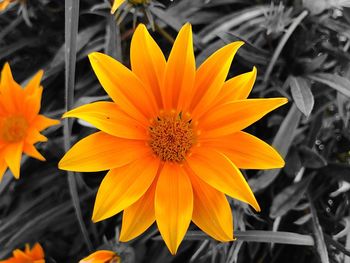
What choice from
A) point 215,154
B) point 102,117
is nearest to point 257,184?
point 215,154

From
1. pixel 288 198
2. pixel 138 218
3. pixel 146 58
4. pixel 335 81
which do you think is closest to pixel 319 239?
pixel 288 198

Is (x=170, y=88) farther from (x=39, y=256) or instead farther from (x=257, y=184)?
(x=39, y=256)

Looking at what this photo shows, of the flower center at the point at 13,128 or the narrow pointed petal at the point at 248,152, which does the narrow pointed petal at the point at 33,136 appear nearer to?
the flower center at the point at 13,128

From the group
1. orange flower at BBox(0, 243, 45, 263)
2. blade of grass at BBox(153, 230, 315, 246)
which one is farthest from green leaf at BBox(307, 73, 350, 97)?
orange flower at BBox(0, 243, 45, 263)

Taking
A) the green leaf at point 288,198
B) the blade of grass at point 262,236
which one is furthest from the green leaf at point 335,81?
the blade of grass at point 262,236

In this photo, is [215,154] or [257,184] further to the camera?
[257,184]

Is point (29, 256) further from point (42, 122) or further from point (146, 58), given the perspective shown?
point (146, 58)
